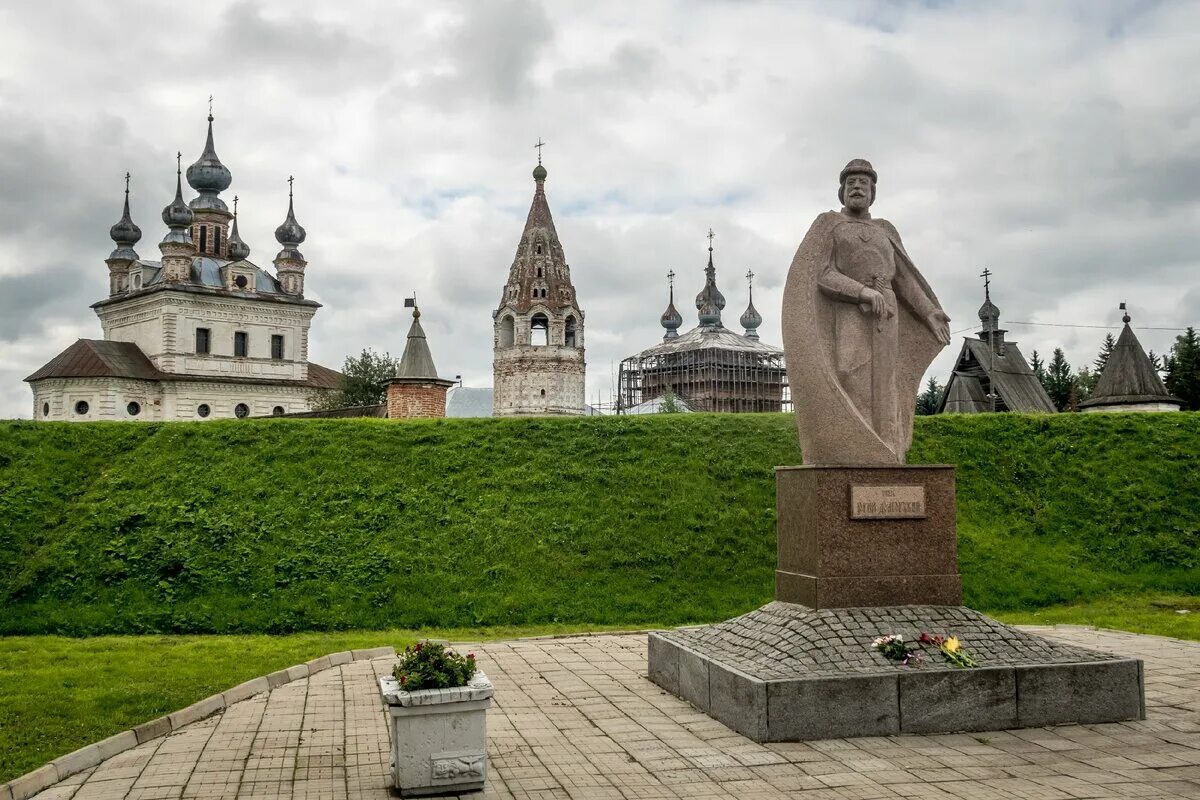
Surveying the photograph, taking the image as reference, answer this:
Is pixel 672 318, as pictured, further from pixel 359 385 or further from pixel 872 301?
pixel 872 301

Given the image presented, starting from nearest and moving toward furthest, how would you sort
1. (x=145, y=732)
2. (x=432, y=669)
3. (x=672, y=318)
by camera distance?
(x=432, y=669) → (x=145, y=732) → (x=672, y=318)

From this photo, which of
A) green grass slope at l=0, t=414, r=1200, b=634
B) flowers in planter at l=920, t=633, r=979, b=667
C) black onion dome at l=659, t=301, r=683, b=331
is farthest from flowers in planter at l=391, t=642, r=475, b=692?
black onion dome at l=659, t=301, r=683, b=331

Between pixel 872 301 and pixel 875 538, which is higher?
pixel 872 301

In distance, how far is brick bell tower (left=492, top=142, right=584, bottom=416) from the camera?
2431 inches

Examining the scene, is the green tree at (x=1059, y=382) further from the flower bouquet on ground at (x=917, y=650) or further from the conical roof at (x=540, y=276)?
the flower bouquet on ground at (x=917, y=650)

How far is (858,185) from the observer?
914 centimetres

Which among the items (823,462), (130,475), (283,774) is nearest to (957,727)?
(823,462)

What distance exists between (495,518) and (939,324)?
363 inches

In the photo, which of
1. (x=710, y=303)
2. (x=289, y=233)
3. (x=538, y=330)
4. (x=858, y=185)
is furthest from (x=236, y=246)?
(x=858, y=185)

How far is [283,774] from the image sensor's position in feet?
21.2

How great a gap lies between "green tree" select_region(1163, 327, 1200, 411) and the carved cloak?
3783 centimetres

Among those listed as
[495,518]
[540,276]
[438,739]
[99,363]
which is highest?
[540,276]

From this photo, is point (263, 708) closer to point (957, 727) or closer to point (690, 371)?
point (957, 727)

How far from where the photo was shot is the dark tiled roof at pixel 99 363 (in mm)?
50312
